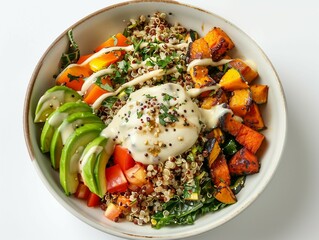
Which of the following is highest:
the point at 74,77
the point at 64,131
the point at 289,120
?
the point at 74,77

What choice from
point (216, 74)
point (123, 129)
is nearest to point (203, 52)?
point (216, 74)

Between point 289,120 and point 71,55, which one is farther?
point 289,120

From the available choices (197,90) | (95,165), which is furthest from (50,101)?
(197,90)

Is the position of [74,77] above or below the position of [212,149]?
above

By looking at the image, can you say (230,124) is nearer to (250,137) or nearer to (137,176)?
(250,137)

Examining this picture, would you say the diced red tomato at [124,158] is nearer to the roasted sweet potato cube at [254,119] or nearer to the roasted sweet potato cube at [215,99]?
the roasted sweet potato cube at [215,99]

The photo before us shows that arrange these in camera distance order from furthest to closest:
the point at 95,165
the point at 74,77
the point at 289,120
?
the point at 289,120
the point at 74,77
the point at 95,165

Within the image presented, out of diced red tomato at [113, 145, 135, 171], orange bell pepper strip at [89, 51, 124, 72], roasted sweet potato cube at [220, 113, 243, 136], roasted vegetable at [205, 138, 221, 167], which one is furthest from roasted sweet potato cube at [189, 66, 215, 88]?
diced red tomato at [113, 145, 135, 171]

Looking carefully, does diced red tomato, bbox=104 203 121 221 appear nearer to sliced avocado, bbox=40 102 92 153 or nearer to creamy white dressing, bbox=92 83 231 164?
creamy white dressing, bbox=92 83 231 164

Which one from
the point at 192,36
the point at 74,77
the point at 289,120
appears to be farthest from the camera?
the point at 289,120
